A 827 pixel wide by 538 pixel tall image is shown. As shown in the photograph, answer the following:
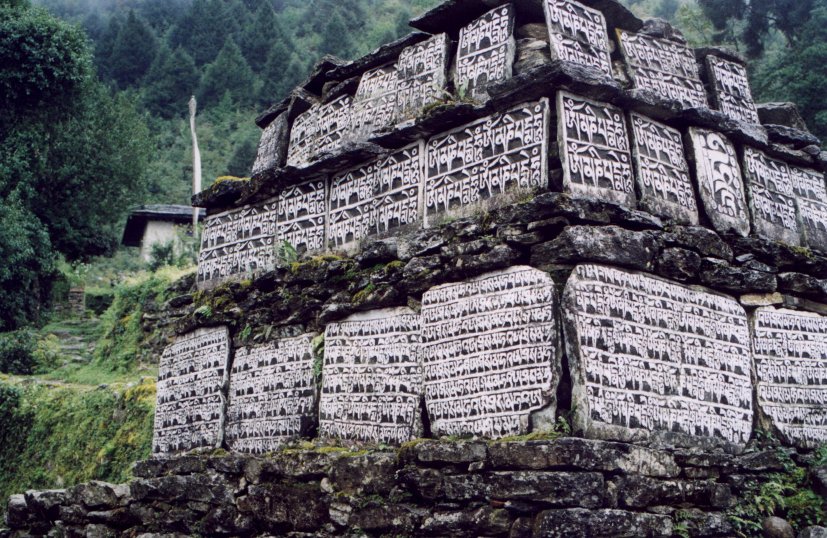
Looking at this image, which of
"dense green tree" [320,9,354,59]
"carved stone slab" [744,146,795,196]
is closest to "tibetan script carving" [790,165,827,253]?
"carved stone slab" [744,146,795,196]

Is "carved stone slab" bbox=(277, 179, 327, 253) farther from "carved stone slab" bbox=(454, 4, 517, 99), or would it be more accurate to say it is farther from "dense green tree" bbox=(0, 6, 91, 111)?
"dense green tree" bbox=(0, 6, 91, 111)

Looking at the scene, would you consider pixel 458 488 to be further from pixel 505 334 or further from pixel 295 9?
pixel 295 9

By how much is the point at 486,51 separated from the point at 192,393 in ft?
14.0

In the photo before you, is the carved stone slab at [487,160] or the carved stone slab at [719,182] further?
the carved stone slab at [719,182]

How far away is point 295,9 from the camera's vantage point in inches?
2427

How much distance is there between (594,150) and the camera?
616 centimetres

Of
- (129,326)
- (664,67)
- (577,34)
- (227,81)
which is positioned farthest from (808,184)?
(227,81)

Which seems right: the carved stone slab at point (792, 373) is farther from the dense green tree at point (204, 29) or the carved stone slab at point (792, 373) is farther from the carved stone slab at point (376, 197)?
the dense green tree at point (204, 29)

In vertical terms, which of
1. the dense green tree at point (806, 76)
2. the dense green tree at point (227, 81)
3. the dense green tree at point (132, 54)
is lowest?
the dense green tree at point (806, 76)

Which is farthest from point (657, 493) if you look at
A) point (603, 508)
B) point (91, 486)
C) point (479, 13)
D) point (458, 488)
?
point (91, 486)

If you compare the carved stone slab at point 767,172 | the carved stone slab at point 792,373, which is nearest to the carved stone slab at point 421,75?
the carved stone slab at point 767,172

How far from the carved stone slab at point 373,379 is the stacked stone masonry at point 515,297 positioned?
0.06ft

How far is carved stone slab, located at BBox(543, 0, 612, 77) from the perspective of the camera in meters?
6.66

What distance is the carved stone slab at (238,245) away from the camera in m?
8.35
